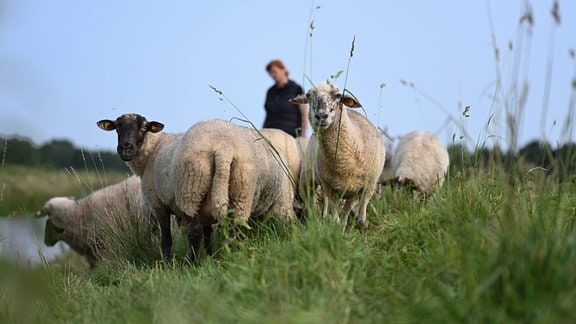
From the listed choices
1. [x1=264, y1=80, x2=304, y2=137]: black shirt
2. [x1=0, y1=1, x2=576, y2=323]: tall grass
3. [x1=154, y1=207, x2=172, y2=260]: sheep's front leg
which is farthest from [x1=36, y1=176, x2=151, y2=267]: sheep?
[x1=0, y1=1, x2=576, y2=323]: tall grass

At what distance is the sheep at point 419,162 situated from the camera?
32.2 ft

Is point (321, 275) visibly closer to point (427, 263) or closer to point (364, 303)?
point (364, 303)

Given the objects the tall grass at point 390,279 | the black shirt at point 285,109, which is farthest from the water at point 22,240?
the black shirt at point 285,109

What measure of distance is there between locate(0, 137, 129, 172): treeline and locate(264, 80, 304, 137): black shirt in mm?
2336

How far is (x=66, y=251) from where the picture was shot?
12820 millimetres

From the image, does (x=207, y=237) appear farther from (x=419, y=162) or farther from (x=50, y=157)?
(x=50, y=157)

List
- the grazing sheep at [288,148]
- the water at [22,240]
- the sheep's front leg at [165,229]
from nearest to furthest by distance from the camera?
the water at [22,240] → the sheep's front leg at [165,229] → the grazing sheep at [288,148]

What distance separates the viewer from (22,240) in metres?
4.96

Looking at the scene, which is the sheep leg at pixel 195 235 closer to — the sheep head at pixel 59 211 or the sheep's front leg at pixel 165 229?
the sheep's front leg at pixel 165 229

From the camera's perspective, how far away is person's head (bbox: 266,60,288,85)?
35.9 feet

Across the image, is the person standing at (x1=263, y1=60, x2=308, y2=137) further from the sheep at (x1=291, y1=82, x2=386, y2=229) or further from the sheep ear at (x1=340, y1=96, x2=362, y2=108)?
the sheep ear at (x1=340, y1=96, x2=362, y2=108)

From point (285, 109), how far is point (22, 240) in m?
6.45

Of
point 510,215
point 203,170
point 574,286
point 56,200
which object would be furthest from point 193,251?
point 56,200

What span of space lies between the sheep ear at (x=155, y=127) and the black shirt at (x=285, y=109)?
324cm
